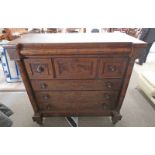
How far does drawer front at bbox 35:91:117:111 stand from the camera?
127 centimetres

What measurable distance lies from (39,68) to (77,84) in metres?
0.37

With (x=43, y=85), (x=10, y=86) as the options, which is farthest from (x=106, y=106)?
(x=10, y=86)

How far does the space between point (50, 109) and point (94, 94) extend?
51 cm

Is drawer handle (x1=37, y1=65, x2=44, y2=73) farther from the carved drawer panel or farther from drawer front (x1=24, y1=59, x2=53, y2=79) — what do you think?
the carved drawer panel

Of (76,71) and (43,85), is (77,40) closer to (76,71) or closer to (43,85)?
(76,71)

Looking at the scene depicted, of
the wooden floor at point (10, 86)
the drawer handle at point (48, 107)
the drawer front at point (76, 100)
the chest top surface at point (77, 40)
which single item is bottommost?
the wooden floor at point (10, 86)

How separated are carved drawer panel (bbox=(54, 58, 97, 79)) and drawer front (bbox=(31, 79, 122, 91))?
0.06 meters

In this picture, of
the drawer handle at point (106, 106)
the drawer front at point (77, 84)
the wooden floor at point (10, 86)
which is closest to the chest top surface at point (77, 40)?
the drawer front at point (77, 84)

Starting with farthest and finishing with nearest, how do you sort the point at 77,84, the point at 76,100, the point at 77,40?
the point at 76,100
the point at 77,84
the point at 77,40

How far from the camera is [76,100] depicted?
4.34 ft

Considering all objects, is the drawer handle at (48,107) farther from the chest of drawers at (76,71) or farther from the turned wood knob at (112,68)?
the turned wood knob at (112,68)

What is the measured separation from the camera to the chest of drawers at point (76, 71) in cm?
97

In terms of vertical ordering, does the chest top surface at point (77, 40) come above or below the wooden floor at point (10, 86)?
above
